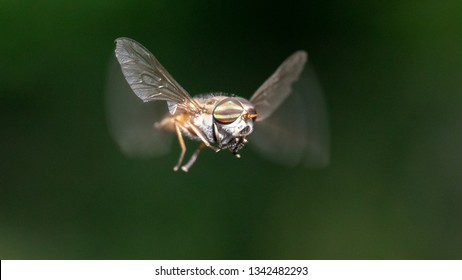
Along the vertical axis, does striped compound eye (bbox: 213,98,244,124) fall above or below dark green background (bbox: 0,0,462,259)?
below

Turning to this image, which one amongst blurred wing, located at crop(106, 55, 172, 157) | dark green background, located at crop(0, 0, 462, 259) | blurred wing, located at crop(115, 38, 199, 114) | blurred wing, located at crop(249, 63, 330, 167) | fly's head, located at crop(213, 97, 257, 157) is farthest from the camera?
dark green background, located at crop(0, 0, 462, 259)

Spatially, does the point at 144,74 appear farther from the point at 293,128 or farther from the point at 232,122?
the point at 293,128

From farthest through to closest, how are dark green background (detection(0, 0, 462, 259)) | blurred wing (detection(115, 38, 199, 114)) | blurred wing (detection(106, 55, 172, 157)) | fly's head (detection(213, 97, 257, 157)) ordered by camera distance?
1. dark green background (detection(0, 0, 462, 259))
2. blurred wing (detection(106, 55, 172, 157))
3. fly's head (detection(213, 97, 257, 157))
4. blurred wing (detection(115, 38, 199, 114))

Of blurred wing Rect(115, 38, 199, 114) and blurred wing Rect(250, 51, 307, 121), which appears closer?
blurred wing Rect(115, 38, 199, 114)

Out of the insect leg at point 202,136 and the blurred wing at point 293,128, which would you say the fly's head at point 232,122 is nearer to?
the insect leg at point 202,136

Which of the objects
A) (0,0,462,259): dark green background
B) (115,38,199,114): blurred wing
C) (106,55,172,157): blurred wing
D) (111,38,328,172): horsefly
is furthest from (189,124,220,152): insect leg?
(0,0,462,259): dark green background

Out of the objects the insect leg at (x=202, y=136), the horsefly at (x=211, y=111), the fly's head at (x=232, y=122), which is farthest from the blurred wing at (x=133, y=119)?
the fly's head at (x=232, y=122)

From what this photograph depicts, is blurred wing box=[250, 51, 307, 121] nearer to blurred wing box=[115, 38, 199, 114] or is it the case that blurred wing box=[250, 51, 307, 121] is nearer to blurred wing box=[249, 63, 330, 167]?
blurred wing box=[249, 63, 330, 167]

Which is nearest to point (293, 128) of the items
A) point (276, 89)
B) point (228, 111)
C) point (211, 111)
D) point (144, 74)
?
point (276, 89)

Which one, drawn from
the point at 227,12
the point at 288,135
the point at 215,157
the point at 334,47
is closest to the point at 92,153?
the point at 215,157
